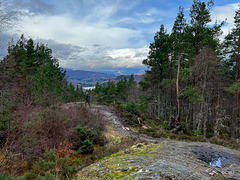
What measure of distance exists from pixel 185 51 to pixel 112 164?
1411 centimetres

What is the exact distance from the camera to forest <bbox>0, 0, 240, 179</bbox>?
5514 millimetres

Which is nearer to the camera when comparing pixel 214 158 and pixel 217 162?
pixel 217 162

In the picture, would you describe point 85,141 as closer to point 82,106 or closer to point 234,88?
point 82,106

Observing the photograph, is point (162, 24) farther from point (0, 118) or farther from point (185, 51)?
point (0, 118)

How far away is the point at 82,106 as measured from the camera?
39.7ft

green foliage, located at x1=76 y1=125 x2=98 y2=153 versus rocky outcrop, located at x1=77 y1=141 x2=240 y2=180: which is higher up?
rocky outcrop, located at x1=77 y1=141 x2=240 y2=180

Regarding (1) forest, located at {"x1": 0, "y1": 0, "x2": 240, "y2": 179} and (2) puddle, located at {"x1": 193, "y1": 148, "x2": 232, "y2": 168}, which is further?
(1) forest, located at {"x1": 0, "y1": 0, "x2": 240, "y2": 179}

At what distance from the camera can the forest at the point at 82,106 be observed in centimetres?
551

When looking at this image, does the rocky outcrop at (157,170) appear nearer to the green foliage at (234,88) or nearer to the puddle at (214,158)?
the puddle at (214,158)

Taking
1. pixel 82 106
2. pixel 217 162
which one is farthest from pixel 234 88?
pixel 82 106

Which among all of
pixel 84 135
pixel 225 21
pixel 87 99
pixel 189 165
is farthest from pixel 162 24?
pixel 189 165

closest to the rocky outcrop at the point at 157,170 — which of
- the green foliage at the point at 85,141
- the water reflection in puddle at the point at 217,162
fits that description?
the water reflection in puddle at the point at 217,162

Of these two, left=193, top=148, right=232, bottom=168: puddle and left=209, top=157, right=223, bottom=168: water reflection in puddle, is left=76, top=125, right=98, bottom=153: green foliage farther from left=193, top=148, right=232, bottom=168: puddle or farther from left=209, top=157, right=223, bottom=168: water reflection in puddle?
left=209, top=157, right=223, bottom=168: water reflection in puddle

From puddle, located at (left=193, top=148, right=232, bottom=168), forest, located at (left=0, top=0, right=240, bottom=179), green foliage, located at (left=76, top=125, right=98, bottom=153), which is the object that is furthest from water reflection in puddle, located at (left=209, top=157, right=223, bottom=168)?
green foliage, located at (left=76, top=125, right=98, bottom=153)
